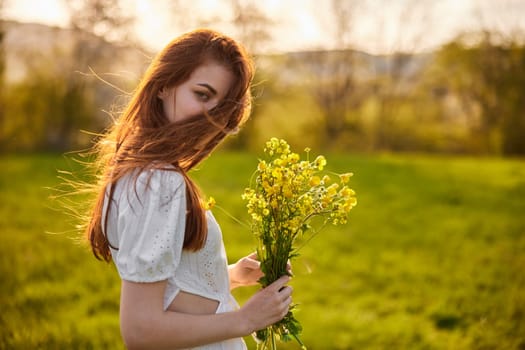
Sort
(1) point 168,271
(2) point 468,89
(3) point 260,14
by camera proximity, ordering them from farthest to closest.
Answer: (2) point 468,89
(3) point 260,14
(1) point 168,271

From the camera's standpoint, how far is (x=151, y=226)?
4.85 ft

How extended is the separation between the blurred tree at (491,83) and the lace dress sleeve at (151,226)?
2400cm

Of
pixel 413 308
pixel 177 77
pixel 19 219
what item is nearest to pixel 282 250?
pixel 177 77

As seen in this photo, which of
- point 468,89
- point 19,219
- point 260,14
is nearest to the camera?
point 19,219

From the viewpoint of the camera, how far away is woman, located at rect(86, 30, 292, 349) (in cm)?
148

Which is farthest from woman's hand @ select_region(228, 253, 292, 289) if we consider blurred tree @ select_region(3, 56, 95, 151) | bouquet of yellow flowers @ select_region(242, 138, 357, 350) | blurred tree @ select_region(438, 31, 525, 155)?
blurred tree @ select_region(438, 31, 525, 155)

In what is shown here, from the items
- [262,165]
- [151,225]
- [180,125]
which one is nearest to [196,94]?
[180,125]

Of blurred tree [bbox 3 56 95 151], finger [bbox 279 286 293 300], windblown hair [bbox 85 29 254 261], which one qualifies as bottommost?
blurred tree [bbox 3 56 95 151]

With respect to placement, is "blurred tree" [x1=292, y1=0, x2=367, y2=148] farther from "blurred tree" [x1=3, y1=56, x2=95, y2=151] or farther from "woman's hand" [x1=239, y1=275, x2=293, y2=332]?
"woman's hand" [x1=239, y1=275, x2=293, y2=332]

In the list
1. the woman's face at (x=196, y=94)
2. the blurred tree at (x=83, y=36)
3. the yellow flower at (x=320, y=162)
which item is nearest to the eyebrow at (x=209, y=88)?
the woman's face at (x=196, y=94)

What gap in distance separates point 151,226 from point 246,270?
2.34ft

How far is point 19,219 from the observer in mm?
8438

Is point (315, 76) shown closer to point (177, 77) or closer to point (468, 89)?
point (468, 89)

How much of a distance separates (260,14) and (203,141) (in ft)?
77.6
